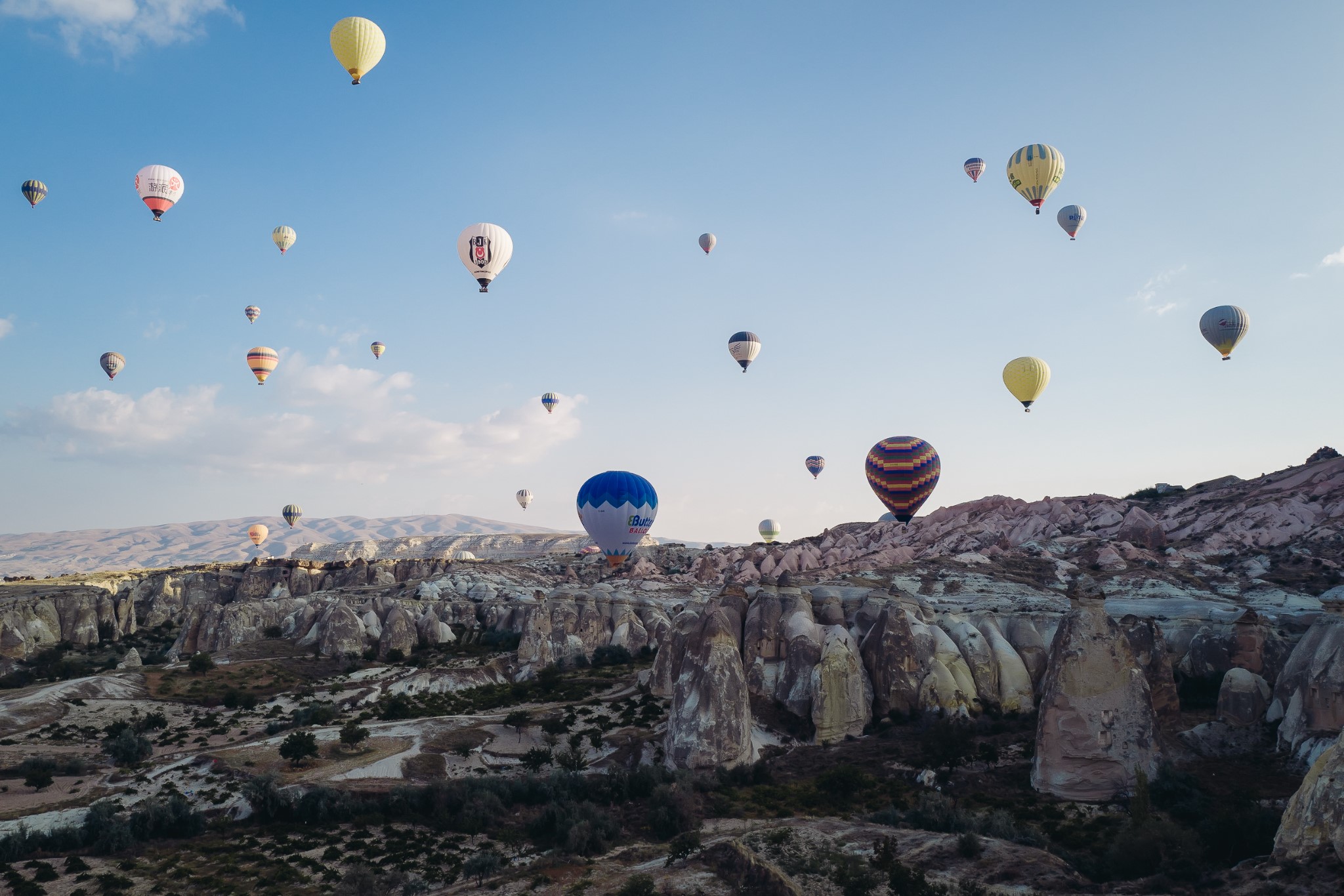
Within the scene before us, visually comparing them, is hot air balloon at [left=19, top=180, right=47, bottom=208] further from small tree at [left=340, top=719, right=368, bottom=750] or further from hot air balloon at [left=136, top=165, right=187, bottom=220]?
small tree at [left=340, top=719, right=368, bottom=750]

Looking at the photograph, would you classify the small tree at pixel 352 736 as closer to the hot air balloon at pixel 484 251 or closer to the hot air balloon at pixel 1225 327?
the hot air balloon at pixel 484 251

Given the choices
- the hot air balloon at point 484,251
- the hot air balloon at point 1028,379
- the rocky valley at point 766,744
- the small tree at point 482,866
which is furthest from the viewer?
the hot air balloon at point 1028,379

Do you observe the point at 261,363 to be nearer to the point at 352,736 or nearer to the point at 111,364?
the point at 111,364

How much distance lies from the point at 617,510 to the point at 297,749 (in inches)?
1944

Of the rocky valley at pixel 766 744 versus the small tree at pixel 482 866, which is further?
the small tree at pixel 482 866

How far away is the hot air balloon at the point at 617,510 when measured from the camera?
81.4m

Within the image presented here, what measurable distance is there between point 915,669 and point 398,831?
23920mm

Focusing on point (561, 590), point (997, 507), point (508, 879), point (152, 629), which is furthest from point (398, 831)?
point (997, 507)

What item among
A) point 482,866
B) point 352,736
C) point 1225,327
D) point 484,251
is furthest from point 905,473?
point 482,866

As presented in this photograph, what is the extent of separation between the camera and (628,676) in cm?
5119

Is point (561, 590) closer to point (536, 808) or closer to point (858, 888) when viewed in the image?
point (536, 808)

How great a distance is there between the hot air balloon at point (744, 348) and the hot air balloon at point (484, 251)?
2666 cm

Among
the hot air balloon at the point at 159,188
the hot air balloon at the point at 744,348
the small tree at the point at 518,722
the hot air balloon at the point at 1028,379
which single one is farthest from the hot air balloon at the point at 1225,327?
the hot air balloon at the point at 159,188

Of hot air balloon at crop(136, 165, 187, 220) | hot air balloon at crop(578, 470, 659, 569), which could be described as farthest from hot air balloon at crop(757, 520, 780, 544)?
hot air balloon at crop(136, 165, 187, 220)
